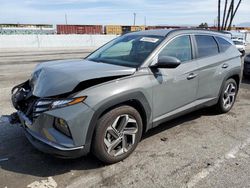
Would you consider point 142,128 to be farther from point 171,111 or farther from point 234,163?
point 234,163

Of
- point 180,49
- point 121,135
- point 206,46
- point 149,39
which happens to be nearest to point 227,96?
point 206,46

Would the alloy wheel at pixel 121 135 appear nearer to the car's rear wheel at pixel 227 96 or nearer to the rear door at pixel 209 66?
the rear door at pixel 209 66

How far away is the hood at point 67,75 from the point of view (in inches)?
117

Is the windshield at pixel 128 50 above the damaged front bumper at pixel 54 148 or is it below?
above

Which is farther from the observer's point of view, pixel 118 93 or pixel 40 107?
pixel 118 93

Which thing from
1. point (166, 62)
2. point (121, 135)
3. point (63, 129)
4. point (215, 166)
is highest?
point (166, 62)

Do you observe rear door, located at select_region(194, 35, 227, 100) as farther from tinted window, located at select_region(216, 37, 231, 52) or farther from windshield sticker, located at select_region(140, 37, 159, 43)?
windshield sticker, located at select_region(140, 37, 159, 43)

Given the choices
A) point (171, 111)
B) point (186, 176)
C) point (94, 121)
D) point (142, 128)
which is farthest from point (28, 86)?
point (186, 176)

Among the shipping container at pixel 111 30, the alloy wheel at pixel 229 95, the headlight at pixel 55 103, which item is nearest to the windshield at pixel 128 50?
the headlight at pixel 55 103

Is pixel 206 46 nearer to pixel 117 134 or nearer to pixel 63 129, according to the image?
pixel 117 134

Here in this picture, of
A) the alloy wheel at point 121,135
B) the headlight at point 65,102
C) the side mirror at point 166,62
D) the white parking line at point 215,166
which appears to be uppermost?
the side mirror at point 166,62

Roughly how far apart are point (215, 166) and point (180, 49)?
1839 mm

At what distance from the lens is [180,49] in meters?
4.03

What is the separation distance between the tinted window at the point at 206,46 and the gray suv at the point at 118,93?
19mm
